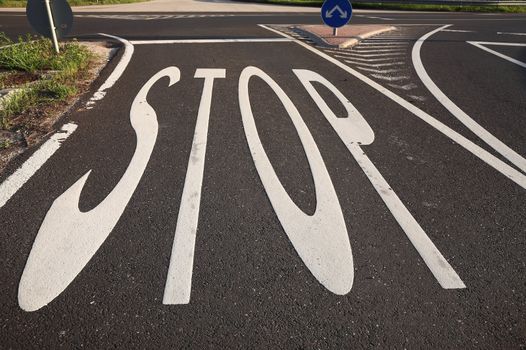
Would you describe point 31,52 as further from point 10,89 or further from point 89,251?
point 89,251

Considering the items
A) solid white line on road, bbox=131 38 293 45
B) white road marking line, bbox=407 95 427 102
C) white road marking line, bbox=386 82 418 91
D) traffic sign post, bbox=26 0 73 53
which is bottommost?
white road marking line, bbox=407 95 427 102

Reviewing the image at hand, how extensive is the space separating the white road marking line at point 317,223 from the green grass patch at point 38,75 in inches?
123

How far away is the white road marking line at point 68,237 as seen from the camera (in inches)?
102

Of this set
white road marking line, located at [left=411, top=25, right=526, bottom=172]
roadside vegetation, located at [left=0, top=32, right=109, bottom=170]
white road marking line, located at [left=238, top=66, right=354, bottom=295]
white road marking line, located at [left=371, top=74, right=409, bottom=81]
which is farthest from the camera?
white road marking line, located at [left=371, top=74, right=409, bottom=81]

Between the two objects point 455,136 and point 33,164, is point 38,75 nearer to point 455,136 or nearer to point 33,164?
point 33,164

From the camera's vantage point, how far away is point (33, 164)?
13.1 feet

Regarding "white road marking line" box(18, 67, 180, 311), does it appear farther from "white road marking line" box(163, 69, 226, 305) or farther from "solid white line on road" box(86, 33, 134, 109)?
"solid white line on road" box(86, 33, 134, 109)

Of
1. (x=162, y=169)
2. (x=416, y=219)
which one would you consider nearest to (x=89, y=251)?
(x=162, y=169)

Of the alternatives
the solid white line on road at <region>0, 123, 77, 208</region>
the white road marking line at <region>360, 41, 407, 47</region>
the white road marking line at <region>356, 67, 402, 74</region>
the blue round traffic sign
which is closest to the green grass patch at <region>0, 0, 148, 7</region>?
the blue round traffic sign

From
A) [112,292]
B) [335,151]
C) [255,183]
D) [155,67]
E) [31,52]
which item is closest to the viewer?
[112,292]

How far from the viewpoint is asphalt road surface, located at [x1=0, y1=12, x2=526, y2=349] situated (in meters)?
2.37

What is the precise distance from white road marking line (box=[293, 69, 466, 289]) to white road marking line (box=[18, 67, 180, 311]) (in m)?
2.42

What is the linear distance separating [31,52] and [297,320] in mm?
7235

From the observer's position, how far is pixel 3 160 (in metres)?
4.02
